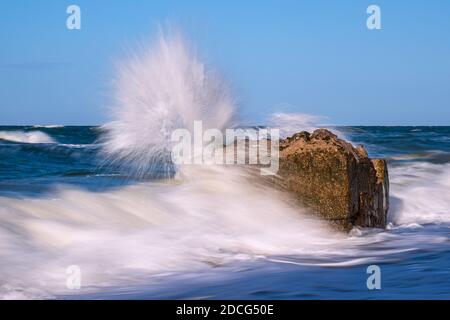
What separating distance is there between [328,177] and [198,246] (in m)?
1.20

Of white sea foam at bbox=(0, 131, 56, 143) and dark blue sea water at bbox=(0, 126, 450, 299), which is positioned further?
white sea foam at bbox=(0, 131, 56, 143)

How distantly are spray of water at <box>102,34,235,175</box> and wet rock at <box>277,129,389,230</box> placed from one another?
897 mm

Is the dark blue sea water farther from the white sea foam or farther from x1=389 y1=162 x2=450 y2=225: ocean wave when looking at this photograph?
the white sea foam

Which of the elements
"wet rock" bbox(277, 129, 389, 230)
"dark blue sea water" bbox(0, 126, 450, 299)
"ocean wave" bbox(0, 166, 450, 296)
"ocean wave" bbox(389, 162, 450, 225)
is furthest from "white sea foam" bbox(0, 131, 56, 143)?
"wet rock" bbox(277, 129, 389, 230)

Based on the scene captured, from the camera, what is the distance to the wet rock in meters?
5.34

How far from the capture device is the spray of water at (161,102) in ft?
19.8

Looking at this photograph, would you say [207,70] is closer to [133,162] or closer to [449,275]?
[133,162]

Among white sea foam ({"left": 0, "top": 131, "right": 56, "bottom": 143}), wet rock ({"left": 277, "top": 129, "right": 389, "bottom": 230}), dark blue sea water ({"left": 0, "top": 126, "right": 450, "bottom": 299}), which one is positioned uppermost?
white sea foam ({"left": 0, "top": 131, "right": 56, "bottom": 143})

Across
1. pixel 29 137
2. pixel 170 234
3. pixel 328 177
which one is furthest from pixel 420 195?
pixel 29 137

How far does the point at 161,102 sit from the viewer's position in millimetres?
6043

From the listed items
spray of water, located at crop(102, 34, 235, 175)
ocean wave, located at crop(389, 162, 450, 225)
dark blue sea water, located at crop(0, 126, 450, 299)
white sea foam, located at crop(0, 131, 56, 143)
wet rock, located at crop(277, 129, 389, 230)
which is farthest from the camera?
white sea foam, located at crop(0, 131, 56, 143)

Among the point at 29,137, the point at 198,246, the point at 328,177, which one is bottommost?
the point at 198,246

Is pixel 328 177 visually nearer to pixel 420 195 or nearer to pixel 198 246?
pixel 198 246
